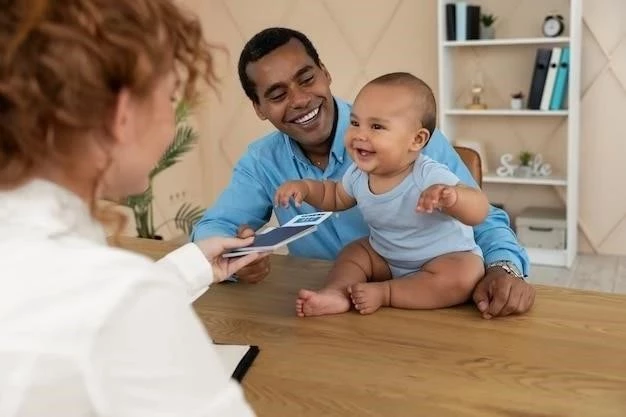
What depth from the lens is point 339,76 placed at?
142 inches

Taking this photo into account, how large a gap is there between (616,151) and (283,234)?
250 centimetres

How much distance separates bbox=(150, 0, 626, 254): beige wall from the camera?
3.12 m

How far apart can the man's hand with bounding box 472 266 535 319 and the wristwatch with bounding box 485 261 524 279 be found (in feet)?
0.16

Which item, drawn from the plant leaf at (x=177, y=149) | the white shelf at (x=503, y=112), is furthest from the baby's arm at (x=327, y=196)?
the white shelf at (x=503, y=112)

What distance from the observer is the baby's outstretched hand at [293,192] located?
1.33m

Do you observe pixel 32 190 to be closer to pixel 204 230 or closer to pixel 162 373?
pixel 162 373

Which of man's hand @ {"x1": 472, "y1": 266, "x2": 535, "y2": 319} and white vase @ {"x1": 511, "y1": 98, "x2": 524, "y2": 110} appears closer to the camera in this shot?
man's hand @ {"x1": 472, "y1": 266, "x2": 535, "y2": 319}

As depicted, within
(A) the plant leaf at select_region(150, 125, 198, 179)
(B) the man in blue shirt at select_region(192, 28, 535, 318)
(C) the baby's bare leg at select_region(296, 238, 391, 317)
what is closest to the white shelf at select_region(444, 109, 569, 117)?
(A) the plant leaf at select_region(150, 125, 198, 179)

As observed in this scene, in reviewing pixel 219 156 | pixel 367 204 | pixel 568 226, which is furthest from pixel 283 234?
pixel 219 156

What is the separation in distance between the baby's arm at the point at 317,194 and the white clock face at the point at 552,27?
6.82 feet

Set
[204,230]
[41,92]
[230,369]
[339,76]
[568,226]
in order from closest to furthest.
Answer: [41,92], [230,369], [204,230], [568,226], [339,76]

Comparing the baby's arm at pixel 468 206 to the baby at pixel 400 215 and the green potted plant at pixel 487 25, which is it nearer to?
the baby at pixel 400 215

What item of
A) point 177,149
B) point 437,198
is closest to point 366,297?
point 437,198

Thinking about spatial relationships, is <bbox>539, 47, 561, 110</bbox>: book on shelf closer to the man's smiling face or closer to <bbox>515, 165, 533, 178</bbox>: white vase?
<bbox>515, 165, 533, 178</bbox>: white vase
